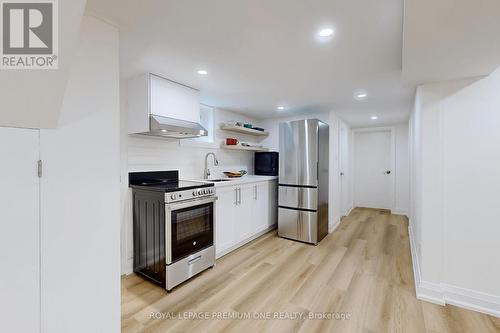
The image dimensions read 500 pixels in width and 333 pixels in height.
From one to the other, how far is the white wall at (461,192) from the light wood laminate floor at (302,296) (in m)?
0.21

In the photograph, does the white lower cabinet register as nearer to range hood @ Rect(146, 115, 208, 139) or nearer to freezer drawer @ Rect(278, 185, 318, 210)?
freezer drawer @ Rect(278, 185, 318, 210)

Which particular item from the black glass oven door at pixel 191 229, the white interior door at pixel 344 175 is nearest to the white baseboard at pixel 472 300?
the black glass oven door at pixel 191 229

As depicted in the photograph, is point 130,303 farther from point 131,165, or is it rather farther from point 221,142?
point 221,142

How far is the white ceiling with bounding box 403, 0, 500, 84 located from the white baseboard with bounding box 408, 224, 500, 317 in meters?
1.94

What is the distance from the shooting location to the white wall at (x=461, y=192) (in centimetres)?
196

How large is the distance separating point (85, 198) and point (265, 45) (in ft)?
5.50

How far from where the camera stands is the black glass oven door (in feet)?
7.49

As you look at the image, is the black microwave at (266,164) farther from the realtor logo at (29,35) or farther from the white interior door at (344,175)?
the realtor logo at (29,35)

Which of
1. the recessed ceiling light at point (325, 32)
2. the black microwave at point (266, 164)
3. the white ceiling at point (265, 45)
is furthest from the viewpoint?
the black microwave at point (266, 164)

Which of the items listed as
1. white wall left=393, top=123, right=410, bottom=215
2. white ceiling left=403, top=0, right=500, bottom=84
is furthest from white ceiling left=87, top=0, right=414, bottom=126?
white wall left=393, top=123, right=410, bottom=215

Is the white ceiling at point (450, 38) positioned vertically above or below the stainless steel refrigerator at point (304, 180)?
above

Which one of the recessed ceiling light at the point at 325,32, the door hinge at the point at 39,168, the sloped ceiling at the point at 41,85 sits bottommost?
the door hinge at the point at 39,168

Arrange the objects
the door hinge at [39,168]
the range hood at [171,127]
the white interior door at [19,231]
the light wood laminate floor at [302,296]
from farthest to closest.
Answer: the range hood at [171,127] → the light wood laminate floor at [302,296] → the door hinge at [39,168] → the white interior door at [19,231]

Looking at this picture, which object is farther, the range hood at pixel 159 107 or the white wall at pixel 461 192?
the range hood at pixel 159 107
